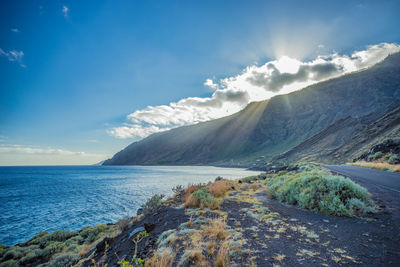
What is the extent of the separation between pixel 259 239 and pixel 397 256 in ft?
8.60

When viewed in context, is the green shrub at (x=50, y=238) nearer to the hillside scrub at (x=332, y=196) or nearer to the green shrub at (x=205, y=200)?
the green shrub at (x=205, y=200)

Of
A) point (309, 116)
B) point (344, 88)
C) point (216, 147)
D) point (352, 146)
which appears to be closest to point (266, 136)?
point (309, 116)

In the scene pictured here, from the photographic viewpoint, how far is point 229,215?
6887mm

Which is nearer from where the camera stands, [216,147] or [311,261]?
[311,261]

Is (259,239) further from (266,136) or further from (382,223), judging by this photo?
(266,136)

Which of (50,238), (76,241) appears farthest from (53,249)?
(50,238)

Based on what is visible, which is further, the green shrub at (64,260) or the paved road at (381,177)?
the paved road at (381,177)

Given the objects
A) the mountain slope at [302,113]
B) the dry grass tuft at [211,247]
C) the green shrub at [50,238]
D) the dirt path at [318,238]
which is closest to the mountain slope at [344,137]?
the mountain slope at [302,113]

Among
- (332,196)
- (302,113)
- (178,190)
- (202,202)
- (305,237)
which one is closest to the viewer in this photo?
(305,237)

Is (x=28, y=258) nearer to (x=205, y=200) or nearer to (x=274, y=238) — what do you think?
(x=205, y=200)

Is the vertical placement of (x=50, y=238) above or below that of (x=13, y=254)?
below

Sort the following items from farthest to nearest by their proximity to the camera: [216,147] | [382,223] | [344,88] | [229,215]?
[216,147] → [344,88] → [229,215] → [382,223]

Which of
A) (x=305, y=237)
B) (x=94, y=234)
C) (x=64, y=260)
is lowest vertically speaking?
(x=94, y=234)

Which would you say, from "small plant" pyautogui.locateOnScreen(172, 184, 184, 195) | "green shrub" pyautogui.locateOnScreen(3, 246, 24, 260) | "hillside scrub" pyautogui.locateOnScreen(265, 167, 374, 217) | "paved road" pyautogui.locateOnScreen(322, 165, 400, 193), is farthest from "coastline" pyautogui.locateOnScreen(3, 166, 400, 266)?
"green shrub" pyautogui.locateOnScreen(3, 246, 24, 260)
